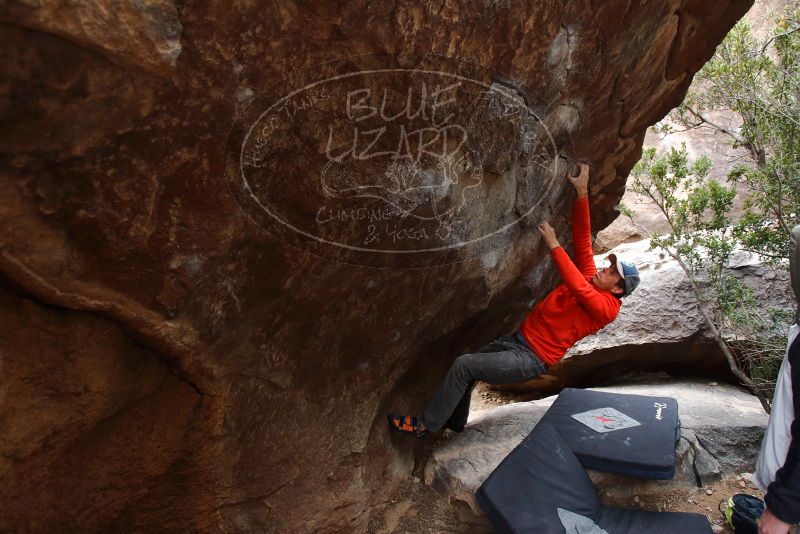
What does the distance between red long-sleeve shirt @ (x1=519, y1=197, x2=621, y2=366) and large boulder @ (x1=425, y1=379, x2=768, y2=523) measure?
84 centimetres

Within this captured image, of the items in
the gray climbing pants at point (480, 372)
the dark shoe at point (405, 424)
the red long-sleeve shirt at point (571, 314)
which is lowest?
the dark shoe at point (405, 424)

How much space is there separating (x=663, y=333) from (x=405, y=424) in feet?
12.7

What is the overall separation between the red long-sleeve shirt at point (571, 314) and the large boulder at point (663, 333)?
2.99 metres

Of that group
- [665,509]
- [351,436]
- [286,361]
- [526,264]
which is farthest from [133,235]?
[665,509]

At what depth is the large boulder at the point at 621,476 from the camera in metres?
4.01

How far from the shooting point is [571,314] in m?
3.96

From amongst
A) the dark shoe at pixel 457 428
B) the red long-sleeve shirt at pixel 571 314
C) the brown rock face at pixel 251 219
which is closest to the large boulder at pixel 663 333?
the dark shoe at pixel 457 428

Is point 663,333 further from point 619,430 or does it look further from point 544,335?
point 544,335

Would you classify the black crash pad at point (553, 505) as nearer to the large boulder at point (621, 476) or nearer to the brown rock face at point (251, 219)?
the large boulder at point (621, 476)

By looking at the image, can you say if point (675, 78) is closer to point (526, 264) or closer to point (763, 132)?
point (526, 264)

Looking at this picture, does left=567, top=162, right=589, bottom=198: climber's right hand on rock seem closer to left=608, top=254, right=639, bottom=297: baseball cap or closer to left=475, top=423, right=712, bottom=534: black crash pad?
left=608, top=254, right=639, bottom=297: baseball cap

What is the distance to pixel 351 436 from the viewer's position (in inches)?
142

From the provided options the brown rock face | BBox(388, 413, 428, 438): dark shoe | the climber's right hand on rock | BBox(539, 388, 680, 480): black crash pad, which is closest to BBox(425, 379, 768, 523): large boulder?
BBox(539, 388, 680, 480): black crash pad

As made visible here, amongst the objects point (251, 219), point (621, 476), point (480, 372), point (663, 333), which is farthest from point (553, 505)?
point (663, 333)
